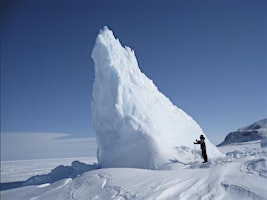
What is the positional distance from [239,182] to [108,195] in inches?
129

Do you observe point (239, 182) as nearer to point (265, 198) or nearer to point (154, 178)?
point (265, 198)

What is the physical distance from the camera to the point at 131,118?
14.5 m

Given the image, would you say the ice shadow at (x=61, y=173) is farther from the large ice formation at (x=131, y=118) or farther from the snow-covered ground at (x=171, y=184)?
the snow-covered ground at (x=171, y=184)

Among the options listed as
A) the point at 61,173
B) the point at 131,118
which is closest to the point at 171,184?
the point at 131,118

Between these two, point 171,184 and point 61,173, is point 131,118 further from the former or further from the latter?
point 171,184

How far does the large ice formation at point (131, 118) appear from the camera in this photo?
12.8 m

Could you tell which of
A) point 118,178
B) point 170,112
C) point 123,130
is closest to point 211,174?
point 118,178

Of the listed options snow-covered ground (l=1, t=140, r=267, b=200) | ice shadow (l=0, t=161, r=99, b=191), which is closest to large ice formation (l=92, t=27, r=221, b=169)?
ice shadow (l=0, t=161, r=99, b=191)

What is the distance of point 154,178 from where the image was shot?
7875 millimetres

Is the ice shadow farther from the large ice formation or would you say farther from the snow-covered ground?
the snow-covered ground

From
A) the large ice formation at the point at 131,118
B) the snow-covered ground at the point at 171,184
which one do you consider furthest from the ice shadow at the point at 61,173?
the snow-covered ground at the point at 171,184

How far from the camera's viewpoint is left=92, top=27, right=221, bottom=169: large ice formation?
12844 mm

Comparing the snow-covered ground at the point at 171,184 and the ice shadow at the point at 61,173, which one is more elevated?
the ice shadow at the point at 61,173

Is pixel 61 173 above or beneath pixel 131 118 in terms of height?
beneath
